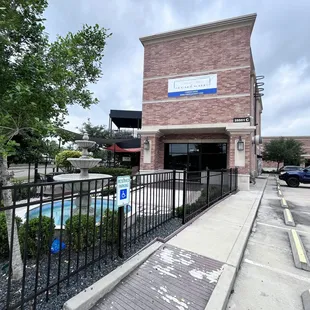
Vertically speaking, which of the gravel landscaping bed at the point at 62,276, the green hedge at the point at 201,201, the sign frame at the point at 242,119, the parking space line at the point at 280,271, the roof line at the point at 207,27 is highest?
the roof line at the point at 207,27

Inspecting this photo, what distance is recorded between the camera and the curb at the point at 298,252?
132 inches

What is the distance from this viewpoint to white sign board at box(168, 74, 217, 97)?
1248cm

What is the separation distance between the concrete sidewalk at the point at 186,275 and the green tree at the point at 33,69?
1462 mm

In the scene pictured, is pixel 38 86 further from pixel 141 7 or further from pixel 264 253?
pixel 141 7

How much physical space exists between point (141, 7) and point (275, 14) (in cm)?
740

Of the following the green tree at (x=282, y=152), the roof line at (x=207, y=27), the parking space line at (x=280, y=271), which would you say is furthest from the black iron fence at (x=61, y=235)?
the green tree at (x=282, y=152)

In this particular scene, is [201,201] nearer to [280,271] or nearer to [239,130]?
[280,271]

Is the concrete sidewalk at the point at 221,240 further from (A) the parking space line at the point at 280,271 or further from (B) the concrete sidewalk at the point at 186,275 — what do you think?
(A) the parking space line at the point at 280,271

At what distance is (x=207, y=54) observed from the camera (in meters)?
12.6

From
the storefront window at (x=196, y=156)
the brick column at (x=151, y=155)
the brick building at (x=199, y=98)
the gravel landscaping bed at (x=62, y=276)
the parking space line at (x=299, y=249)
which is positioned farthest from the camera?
the brick column at (x=151, y=155)

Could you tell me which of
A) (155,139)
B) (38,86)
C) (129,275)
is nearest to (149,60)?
(155,139)

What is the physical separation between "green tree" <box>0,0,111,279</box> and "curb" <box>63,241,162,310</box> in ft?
2.87

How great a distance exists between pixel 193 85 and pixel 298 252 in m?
11.3

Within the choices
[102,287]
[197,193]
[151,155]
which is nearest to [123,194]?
[102,287]
